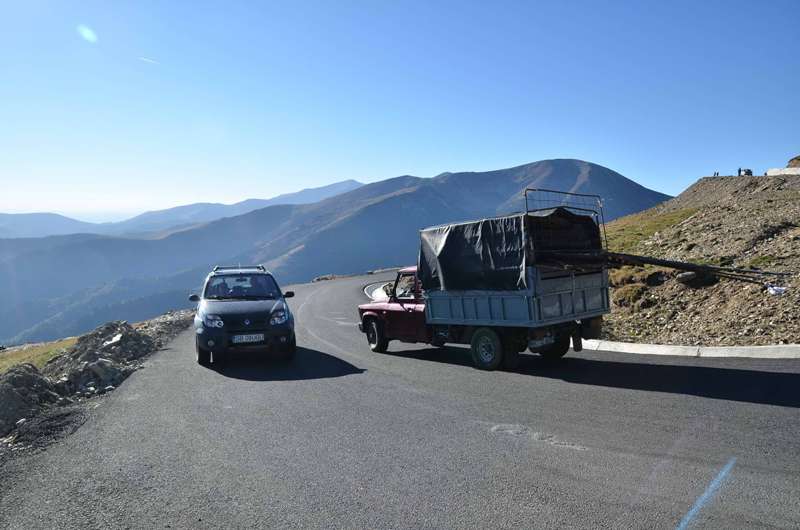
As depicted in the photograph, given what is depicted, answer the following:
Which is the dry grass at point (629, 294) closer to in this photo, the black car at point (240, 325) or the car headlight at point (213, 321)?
the black car at point (240, 325)

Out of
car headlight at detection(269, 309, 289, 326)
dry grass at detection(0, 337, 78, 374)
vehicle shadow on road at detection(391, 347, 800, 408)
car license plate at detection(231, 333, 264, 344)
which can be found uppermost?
car headlight at detection(269, 309, 289, 326)

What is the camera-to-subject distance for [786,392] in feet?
23.3

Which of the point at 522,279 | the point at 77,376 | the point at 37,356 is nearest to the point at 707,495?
the point at 522,279

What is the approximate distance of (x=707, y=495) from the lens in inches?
173

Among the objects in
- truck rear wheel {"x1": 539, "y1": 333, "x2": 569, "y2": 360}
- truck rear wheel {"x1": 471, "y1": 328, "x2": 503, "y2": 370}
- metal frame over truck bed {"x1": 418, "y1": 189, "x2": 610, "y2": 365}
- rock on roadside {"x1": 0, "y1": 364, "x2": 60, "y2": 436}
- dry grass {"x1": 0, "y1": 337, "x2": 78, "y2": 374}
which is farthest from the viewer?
dry grass {"x1": 0, "y1": 337, "x2": 78, "y2": 374}

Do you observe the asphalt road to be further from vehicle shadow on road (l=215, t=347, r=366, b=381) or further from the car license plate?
the car license plate

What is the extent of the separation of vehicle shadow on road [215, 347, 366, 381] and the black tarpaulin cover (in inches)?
99.1

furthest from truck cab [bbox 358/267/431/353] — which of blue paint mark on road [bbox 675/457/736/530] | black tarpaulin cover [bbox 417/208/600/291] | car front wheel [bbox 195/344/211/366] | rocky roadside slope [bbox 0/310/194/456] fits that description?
blue paint mark on road [bbox 675/457/736/530]

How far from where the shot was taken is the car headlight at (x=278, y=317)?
11.8 metres

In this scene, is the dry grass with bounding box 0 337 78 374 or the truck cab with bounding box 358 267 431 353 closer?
the truck cab with bounding box 358 267 431 353

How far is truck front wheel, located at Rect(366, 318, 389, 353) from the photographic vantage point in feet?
42.1

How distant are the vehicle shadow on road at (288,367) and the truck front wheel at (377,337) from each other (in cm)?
106

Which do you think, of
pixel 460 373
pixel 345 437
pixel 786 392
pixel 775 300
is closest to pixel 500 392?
pixel 460 373

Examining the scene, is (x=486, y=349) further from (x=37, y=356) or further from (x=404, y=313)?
(x=37, y=356)
